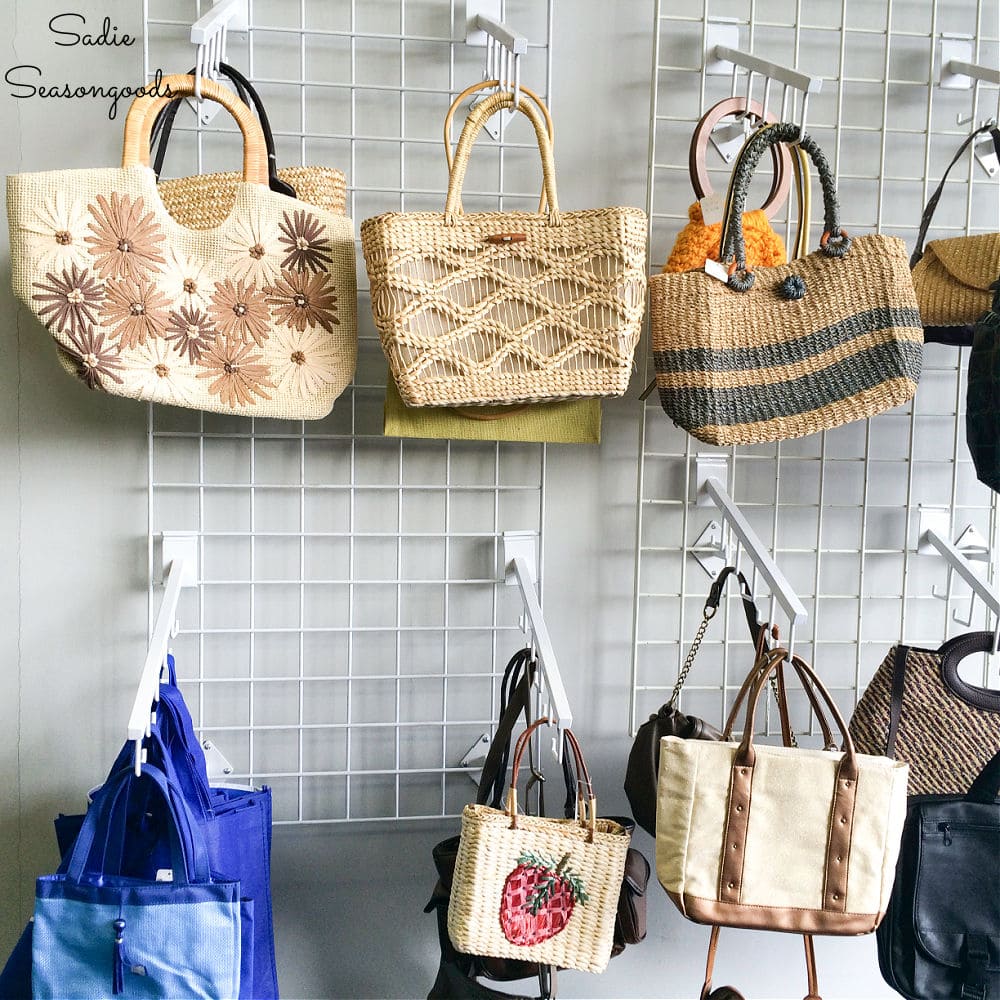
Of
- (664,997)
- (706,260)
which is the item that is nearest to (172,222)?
(706,260)

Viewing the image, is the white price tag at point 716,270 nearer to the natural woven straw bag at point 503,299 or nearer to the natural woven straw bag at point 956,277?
the natural woven straw bag at point 503,299

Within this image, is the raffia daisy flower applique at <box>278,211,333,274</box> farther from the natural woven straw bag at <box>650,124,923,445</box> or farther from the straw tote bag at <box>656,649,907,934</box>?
the straw tote bag at <box>656,649,907,934</box>

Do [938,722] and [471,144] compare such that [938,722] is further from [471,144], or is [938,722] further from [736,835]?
[471,144]

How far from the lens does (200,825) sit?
3.39ft

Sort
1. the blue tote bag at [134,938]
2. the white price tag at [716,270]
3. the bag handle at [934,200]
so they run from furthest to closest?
the bag handle at [934,200] → the white price tag at [716,270] → the blue tote bag at [134,938]

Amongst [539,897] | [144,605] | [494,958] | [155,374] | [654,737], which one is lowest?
[494,958]

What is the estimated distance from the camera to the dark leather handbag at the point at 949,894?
1.07 m

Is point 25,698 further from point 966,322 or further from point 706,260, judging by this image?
point 966,322

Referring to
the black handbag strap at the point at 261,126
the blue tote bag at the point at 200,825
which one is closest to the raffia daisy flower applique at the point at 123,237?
the black handbag strap at the point at 261,126

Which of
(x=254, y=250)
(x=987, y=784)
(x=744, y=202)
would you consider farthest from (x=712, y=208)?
(x=987, y=784)

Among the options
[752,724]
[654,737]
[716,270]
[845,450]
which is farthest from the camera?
[845,450]

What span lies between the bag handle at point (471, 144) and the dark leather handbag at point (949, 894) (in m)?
0.83

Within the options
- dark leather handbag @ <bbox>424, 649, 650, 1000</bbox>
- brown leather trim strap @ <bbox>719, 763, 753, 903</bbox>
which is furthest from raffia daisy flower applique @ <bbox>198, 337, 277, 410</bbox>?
brown leather trim strap @ <bbox>719, 763, 753, 903</bbox>

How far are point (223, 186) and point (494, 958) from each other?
0.94 metres
